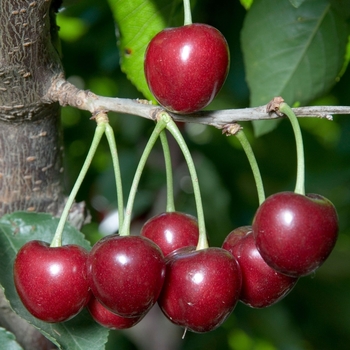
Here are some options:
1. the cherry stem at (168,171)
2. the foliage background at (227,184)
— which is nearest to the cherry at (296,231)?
the cherry stem at (168,171)

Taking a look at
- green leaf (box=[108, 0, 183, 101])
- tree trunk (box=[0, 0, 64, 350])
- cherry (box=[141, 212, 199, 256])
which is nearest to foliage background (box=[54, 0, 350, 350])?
green leaf (box=[108, 0, 183, 101])

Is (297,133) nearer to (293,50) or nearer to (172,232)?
(172,232)

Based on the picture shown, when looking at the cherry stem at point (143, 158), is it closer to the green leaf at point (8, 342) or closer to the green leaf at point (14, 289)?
the green leaf at point (14, 289)

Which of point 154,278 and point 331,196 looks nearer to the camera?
point 154,278

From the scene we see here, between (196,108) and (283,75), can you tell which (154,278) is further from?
(283,75)

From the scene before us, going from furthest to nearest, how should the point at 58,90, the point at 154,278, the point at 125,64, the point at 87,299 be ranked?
1. the point at 125,64
2. the point at 58,90
3. the point at 87,299
4. the point at 154,278

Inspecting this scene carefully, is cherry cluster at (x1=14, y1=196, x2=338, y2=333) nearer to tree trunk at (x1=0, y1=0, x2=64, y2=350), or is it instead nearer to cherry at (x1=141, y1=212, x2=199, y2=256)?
cherry at (x1=141, y1=212, x2=199, y2=256)

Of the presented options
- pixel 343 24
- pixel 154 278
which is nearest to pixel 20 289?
pixel 154 278
